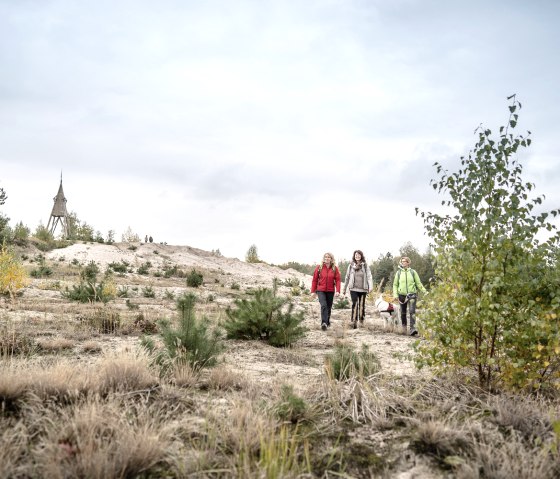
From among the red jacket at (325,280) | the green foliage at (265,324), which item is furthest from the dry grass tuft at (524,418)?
the red jacket at (325,280)

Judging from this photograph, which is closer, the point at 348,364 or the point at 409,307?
the point at 348,364

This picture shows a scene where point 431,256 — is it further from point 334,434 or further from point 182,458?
point 182,458

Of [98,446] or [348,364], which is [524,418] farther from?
[98,446]

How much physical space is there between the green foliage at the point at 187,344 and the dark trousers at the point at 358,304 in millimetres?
6796

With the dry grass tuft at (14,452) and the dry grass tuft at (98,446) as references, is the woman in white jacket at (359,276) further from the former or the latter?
the dry grass tuft at (14,452)

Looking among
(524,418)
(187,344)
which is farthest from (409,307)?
(524,418)

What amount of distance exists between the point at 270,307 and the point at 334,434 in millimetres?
5217

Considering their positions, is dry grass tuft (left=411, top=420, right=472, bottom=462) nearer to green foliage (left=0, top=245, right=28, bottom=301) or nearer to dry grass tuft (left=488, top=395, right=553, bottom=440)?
dry grass tuft (left=488, top=395, right=553, bottom=440)

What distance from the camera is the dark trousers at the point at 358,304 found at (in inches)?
486

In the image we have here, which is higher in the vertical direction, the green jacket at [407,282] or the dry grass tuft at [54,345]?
the green jacket at [407,282]

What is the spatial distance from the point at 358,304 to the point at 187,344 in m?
→ 7.88

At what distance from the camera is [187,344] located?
5625mm

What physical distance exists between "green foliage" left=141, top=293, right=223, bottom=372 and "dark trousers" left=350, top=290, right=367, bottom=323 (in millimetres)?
6796

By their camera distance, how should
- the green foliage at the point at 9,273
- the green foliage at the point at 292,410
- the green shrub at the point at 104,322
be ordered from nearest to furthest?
1. the green foliage at the point at 292,410
2. the green shrub at the point at 104,322
3. the green foliage at the point at 9,273
